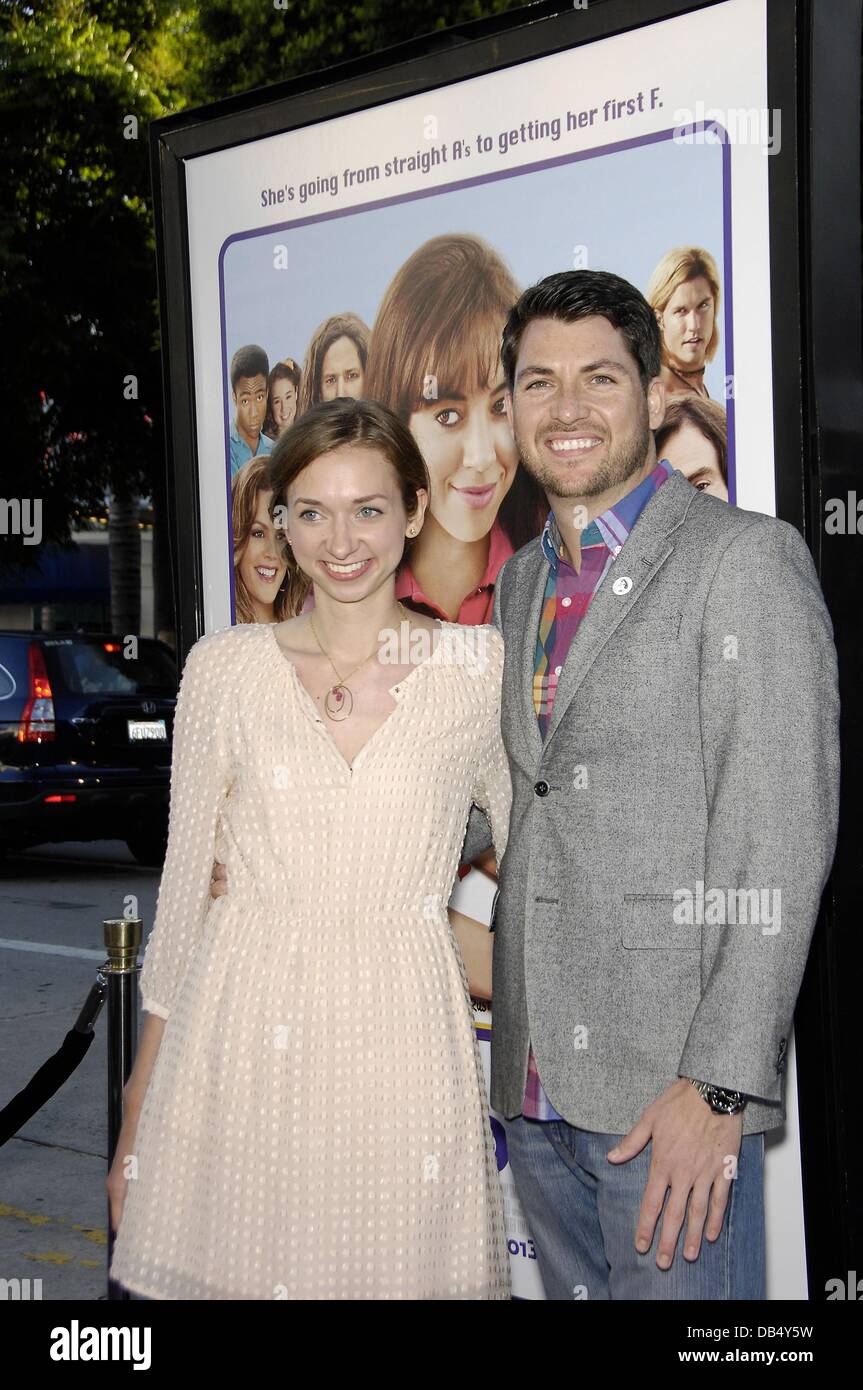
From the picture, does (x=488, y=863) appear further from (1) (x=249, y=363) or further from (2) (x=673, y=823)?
(1) (x=249, y=363)

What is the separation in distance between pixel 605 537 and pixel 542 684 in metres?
0.29

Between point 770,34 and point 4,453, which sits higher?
point 4,453

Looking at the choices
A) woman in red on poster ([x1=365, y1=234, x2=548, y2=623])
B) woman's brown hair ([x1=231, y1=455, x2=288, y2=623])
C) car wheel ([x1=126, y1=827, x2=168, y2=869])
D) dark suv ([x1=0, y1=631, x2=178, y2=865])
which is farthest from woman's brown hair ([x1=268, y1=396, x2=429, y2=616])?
car wheel ([x1=126, y1=827, x2=168, y2=869])

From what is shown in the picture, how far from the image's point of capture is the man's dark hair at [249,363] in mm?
3848

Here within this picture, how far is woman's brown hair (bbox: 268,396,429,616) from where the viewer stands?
2.84m

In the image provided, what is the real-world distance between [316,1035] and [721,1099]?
0.68 metres

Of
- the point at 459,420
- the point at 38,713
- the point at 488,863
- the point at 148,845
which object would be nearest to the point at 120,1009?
the point at 488,863

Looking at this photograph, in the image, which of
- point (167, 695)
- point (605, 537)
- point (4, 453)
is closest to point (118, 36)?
point (4, 453)

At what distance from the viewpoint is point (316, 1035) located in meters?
2.67

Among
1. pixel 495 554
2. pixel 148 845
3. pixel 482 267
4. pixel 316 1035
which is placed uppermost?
pixel 482 267

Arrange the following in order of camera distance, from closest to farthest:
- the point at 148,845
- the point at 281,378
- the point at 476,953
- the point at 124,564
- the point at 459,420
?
1. the point at 476,953
2. the point at 459,420
3. the point at 281,378
4. the point at 148,845
5. the point at 124,564

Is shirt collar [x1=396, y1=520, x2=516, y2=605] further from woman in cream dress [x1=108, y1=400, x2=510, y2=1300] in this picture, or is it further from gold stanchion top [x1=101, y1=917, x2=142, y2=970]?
gold stanchion top [x1=101, y1=917, x2=142, y2=970]
